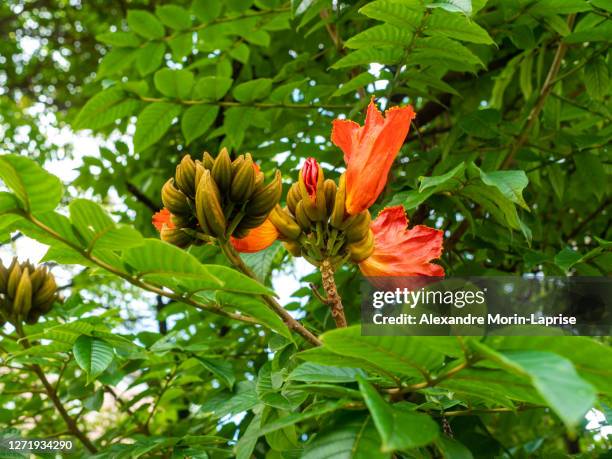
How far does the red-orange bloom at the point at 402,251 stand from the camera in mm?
1089

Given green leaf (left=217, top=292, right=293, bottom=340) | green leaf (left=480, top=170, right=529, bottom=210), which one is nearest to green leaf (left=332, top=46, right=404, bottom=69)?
green leaf (left=480, top=170, right=529, bottom=210)

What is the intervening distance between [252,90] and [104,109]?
39 centimetres

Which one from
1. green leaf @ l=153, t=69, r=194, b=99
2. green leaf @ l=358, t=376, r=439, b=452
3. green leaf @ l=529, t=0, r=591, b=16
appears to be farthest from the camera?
green leaf @ l=153, t=69, r=194, b=99

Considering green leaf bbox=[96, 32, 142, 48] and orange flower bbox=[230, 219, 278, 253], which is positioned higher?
green leaf bbox=[96, 32, 142, 48]

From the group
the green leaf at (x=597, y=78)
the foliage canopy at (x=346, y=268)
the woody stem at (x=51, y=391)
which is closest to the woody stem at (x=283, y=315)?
the foliage canopy at (x=346, y=268)

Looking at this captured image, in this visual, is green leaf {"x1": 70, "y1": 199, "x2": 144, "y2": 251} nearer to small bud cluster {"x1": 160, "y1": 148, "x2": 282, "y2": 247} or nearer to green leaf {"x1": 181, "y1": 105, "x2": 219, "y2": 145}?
small bud cluster {"x1": 160, "y1": 148, "x2": 282, "y2": 247}

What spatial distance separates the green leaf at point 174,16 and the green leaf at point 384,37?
82 centimetres

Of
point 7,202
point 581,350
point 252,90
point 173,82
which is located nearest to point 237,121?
point 252,90

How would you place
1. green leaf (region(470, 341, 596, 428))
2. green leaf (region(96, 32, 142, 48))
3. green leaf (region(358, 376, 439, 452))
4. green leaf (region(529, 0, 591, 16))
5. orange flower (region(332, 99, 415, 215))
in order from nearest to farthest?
green leaf (region(470, 341, 596, 428))
green leaf (region(358, 376, 439, 452))
orange flower (region(332, 99, 415, 215))
green leaf (region(529, 0, 591, 16))
green leaf (region(96, 32, 142, 48))

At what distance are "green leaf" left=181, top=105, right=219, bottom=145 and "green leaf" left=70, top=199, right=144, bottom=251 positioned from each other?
949 millimetres

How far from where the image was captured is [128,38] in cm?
192

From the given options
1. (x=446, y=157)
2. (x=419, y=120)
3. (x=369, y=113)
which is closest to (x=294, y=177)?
(x=446, y=157)

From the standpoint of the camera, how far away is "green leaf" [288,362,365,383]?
792mm

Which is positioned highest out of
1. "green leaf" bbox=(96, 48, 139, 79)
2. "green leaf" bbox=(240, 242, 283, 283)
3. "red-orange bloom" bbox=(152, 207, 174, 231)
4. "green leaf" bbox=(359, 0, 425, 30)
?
"green leaf" bbox=(96, 48, 139, 79)
